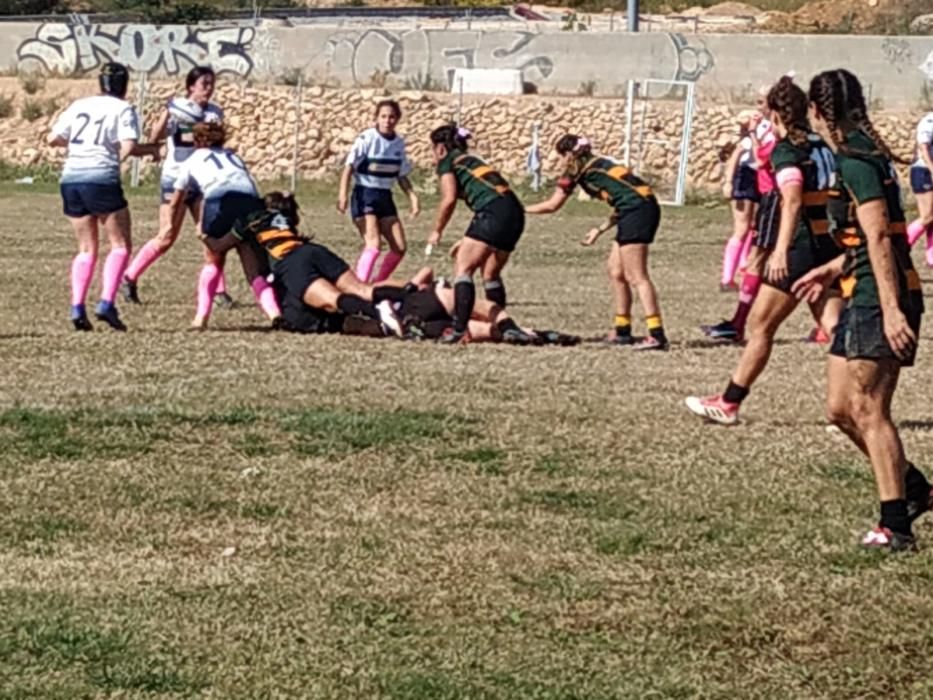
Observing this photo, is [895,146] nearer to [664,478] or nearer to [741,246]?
[741,246]

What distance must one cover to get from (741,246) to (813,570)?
36.3ft

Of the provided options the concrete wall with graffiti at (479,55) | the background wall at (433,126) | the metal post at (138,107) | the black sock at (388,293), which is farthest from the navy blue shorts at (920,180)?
the concrete wall with graffiti at (479,55)

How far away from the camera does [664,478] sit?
9148 millimetres

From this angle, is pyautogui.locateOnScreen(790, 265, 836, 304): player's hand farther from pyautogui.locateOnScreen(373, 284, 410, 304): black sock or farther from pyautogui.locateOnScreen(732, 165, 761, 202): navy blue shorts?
pyautogui.locateOnScreen(732, 165, 761, 202): navy blue shorts

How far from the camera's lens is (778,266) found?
10.2 metres

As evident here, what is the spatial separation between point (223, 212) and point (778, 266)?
18.5ft

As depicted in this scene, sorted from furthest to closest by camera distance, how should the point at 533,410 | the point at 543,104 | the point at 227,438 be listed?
the point at 543,104 < the point at 533,410 < the point at 227,438

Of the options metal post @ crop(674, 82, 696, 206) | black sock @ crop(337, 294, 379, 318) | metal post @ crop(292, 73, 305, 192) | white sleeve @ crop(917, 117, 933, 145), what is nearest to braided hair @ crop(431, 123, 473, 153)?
black sock @ crop(337, 294, 379, 318)

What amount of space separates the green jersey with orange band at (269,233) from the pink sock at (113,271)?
36.0 inches

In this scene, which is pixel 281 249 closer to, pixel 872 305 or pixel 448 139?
pixel 448 139

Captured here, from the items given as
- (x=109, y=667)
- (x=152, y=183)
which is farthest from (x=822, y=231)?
(x=152, y=183)

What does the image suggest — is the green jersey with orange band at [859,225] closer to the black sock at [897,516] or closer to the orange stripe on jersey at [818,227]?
the black sock at [897,516]

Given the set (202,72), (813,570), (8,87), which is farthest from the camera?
(8,87)

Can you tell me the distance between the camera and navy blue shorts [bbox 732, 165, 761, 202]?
58.5ft
